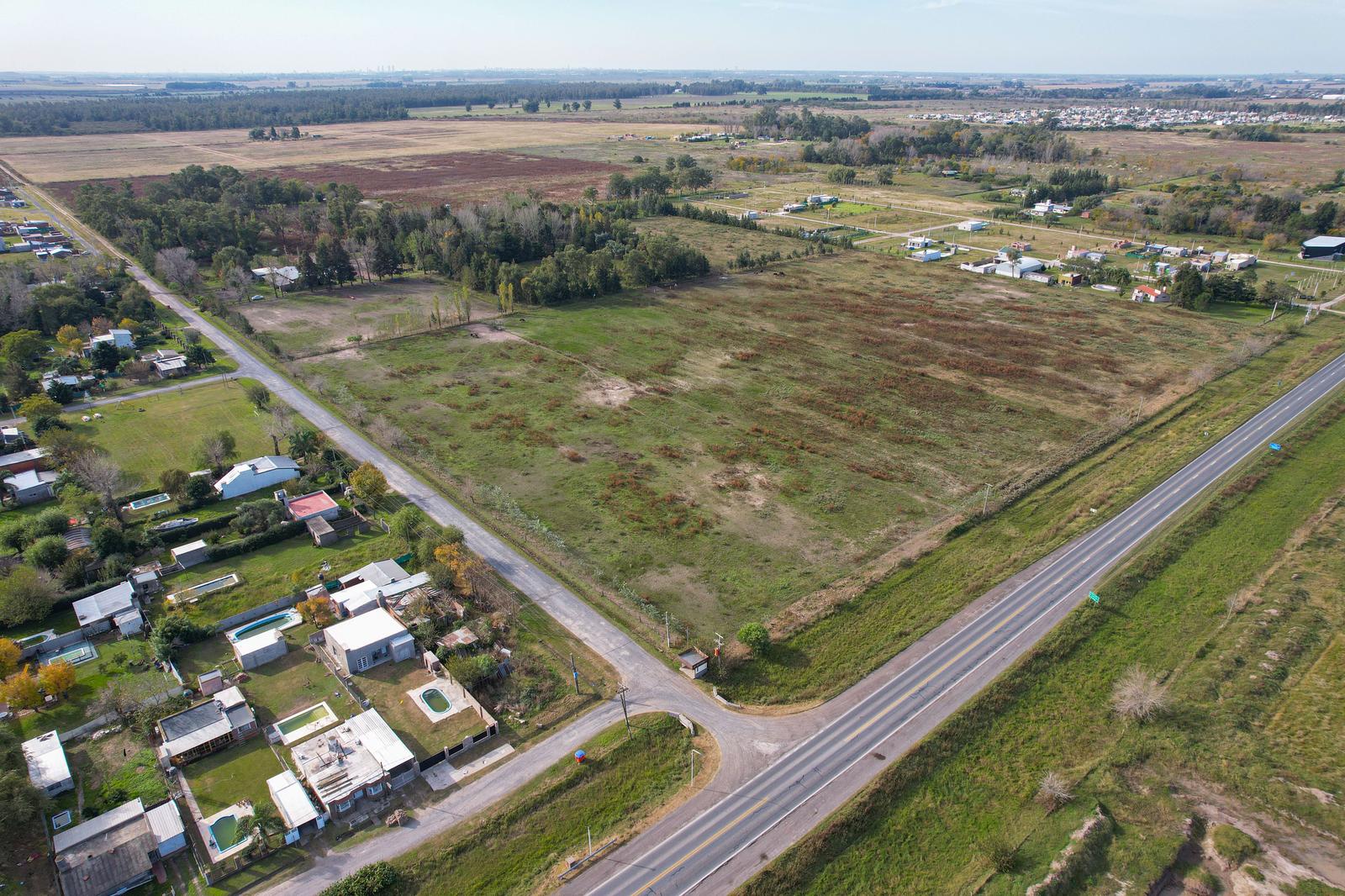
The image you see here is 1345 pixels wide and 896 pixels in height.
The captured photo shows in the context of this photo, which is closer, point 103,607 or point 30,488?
point 103,607

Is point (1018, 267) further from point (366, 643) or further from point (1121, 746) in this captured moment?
point (366, 643)

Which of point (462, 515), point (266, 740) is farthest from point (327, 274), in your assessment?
point (266, 740)

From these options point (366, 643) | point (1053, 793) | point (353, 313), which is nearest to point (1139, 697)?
point (1053, 793)

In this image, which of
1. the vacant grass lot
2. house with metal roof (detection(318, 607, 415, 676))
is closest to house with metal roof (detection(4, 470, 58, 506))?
the vacant grass lot

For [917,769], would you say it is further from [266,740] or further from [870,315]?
[870,315]

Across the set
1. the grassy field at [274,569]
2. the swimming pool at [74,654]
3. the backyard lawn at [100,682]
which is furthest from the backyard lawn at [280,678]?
A: the swimming pool at [74,654]

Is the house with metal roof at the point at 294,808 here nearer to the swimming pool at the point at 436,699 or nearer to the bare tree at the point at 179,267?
the swimming pool at the point at 436,699

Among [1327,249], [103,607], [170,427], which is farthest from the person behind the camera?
[1327,249]

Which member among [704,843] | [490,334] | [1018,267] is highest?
[1018,267]
